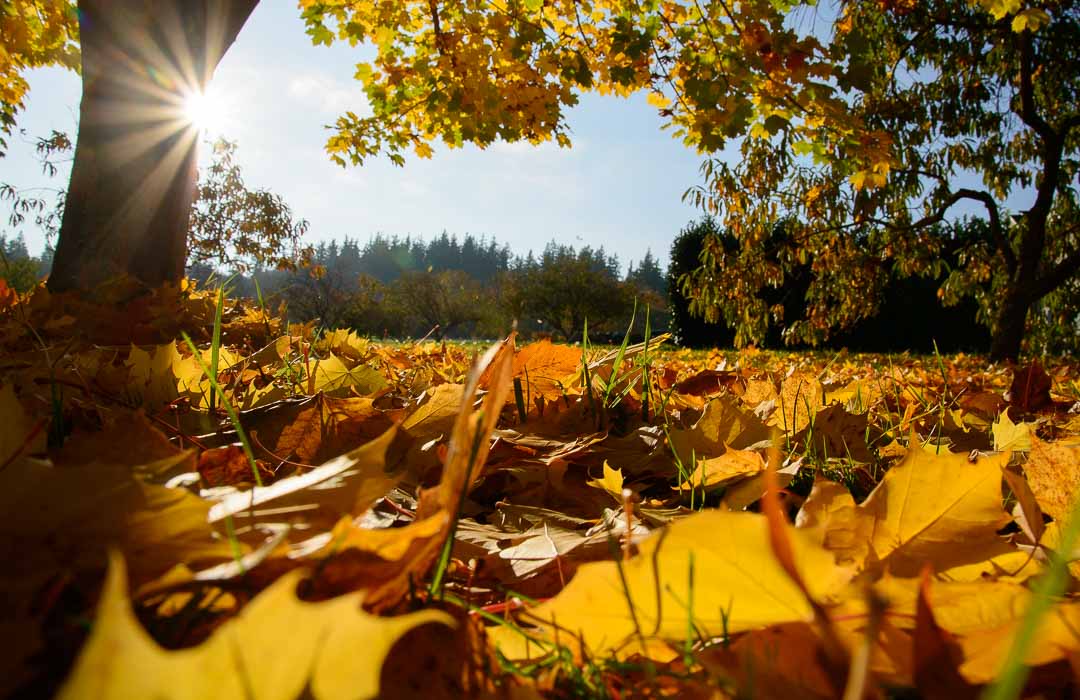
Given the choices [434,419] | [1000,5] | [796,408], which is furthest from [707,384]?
[1000,5]

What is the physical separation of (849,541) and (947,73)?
11.3 metres

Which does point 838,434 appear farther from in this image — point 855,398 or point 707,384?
point 707,384

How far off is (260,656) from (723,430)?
0.85 metres

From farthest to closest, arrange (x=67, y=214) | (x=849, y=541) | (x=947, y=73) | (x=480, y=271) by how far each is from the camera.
→ (x=480, y=271) < (x=947, y=73) < (x=67, y=214) < (x=849, y=541)

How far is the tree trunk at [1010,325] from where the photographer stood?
802 cm

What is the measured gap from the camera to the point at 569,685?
401mm

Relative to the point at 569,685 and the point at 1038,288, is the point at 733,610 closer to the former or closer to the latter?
the point at 569,685

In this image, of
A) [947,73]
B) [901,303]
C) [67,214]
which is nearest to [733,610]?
[67,214]

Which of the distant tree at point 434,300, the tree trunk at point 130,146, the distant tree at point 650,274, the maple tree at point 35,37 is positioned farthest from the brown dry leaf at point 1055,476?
the distant tree at point 650,274

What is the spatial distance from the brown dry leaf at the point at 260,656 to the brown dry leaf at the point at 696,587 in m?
0.14

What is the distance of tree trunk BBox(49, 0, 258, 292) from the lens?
293 cm

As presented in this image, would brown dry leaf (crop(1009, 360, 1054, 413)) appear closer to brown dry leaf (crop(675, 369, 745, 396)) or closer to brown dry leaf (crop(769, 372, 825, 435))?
brown dry leaf (crop(675, 369, 745, 396))

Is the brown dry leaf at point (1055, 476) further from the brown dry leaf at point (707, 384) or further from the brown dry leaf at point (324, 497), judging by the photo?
the brown dry leaf at point (707, 384)

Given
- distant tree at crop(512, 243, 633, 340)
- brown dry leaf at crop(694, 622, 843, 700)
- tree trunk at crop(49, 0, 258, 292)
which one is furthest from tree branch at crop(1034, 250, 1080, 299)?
distant tree at crop(512, 243, 633, 340)
